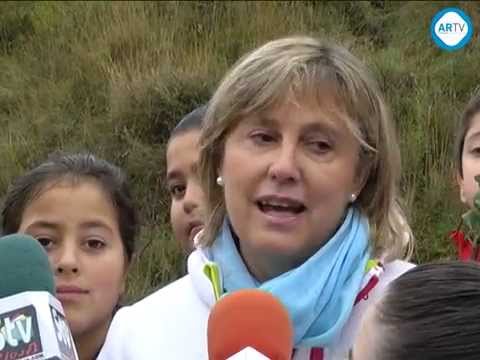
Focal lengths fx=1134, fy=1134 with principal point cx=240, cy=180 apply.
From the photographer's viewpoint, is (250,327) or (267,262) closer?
(250,327)

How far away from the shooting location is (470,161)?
7.72ft

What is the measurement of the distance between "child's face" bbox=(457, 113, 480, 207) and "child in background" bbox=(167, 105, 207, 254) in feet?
2.38

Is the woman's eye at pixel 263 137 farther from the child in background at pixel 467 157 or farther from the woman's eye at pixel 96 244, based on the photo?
the woman's eye at pixel 96 244

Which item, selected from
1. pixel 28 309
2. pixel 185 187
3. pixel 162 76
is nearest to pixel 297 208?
pixel 28 309

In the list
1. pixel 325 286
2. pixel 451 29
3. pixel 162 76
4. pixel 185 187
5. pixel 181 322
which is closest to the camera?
pixel 325 286

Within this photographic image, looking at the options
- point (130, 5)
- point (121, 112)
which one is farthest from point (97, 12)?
point (121, 112)

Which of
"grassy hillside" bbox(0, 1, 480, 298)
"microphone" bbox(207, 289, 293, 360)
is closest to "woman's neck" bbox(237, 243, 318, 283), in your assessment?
"microphone" bbox(207, 289, 293, 360)

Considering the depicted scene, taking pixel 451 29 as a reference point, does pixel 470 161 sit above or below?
below

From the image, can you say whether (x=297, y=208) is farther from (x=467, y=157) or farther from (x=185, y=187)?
(x=185, y=187)

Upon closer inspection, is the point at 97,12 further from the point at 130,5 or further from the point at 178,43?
the point at 178,43

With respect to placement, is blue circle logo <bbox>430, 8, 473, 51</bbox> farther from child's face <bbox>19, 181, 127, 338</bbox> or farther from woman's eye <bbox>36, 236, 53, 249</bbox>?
woman's eye <bbox>36, 236, 53, 249</bbox>

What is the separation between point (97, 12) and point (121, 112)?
1.44 meters

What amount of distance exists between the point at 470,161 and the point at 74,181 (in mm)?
867

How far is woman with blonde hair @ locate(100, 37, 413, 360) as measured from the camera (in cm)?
185
